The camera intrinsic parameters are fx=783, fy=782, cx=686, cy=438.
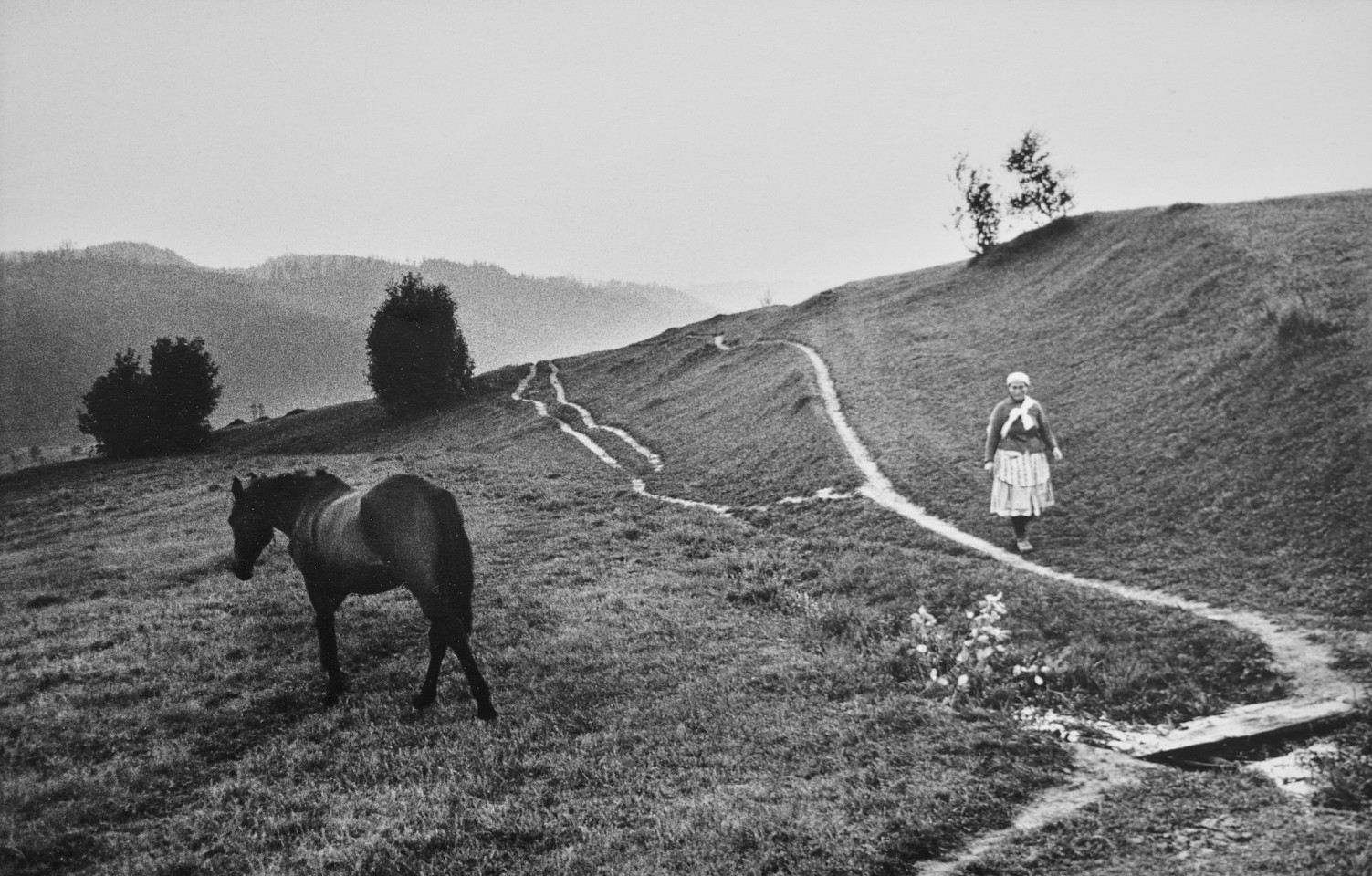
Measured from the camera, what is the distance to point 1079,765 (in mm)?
7891

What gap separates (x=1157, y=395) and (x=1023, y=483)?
9.61m

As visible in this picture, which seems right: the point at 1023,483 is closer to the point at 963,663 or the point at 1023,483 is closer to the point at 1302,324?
the point at 963,663

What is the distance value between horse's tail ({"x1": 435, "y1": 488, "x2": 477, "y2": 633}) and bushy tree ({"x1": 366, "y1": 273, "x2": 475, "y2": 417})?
2509 inches

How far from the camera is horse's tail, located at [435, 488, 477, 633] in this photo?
31.5ft

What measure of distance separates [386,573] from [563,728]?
3.16m

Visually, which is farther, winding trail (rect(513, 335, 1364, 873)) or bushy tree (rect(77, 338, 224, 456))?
bushy tree (rect(77, 338, 224, 456))

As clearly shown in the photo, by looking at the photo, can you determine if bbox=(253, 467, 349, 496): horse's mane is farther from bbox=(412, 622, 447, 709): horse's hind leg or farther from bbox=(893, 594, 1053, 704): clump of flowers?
bbox=(893, 594, 1053, 704): clump of flowers

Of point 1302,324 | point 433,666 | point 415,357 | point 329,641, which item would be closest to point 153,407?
point 415,357

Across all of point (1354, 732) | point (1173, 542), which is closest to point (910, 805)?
point (1354, 732)

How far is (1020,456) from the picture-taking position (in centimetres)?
1650

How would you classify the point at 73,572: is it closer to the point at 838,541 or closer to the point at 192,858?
the point at 192,858

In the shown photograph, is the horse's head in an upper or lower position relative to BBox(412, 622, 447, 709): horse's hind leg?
upper

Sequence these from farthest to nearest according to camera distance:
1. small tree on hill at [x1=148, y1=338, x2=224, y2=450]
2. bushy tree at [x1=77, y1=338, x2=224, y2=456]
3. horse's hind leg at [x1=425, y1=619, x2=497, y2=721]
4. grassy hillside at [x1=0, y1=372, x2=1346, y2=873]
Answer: small tree on hill at [x1=148, y1=338, x2=224, y2=450], bushy tree at [x1=77, y1=338, x2=224, y2=456], horse's hind leg at [x1=425, y1=619, x2=497, y2=721], grassy hillside at [x1=0, y1=372, x2=1346, y2=873]

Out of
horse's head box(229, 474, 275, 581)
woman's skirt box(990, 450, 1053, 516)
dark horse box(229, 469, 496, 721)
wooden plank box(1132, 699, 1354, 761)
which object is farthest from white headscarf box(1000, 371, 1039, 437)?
horse's head box(229, 474, 275, 581)
